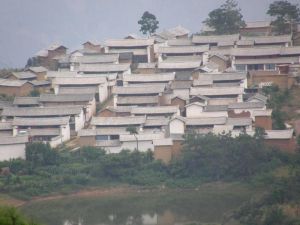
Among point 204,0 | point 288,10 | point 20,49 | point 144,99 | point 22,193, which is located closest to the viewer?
point 22,193

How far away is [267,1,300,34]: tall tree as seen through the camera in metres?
43.2

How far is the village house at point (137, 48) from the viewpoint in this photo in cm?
4216

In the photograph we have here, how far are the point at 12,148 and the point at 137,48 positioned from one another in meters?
11.4

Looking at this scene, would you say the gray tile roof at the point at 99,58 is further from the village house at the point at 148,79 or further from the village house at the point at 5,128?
the village house at the point at 5,128

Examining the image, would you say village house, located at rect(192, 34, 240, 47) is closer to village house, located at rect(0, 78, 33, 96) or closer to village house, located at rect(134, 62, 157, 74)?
village house, located at rect(134, 62, 157, 74)

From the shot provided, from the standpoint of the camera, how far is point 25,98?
120 feet

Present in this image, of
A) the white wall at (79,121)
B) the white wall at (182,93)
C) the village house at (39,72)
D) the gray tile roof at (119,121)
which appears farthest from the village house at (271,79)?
the village house at (39,72)

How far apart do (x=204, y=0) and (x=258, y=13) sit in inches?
760

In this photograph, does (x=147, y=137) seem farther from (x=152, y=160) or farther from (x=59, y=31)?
(x=59, y=31)

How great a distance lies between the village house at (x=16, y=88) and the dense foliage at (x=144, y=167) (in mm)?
6643

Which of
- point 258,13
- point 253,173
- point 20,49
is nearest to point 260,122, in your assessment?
point 253,173

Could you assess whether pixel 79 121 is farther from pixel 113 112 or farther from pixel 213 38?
pixel 213 38

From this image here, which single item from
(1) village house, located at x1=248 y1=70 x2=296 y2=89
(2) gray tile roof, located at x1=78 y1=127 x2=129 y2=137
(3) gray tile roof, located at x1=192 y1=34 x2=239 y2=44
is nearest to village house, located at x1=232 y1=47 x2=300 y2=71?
(1) village house, located at x1=248 y1=70 x2=296 y2=89

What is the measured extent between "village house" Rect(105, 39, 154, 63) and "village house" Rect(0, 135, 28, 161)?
35.2 ft
